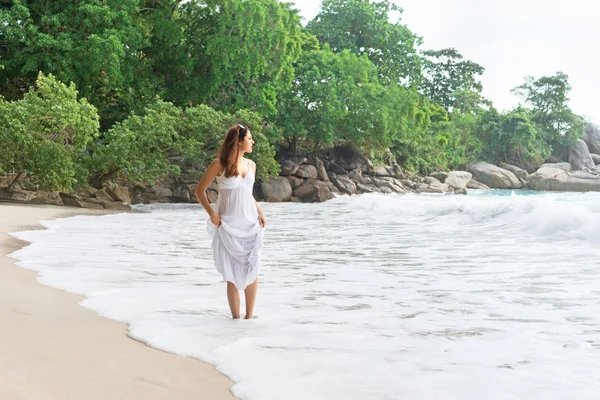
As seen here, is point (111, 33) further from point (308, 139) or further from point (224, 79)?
point (308, 139)

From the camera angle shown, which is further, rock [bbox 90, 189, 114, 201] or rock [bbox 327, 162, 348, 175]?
rock [bbox 327, 162, 348, 175]

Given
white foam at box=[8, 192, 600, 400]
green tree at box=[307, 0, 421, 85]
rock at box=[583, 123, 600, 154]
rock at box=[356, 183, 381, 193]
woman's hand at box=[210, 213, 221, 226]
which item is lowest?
white foam at box=[8, 192, 600, 400]

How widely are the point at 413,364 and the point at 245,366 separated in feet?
3.29

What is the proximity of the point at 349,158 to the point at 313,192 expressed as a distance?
329 inches

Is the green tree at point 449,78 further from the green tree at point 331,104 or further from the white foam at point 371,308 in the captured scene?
the white foam at point 371,308

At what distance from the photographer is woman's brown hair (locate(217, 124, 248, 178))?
5352 mm

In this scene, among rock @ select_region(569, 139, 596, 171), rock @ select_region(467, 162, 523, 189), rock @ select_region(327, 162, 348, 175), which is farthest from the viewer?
rock @ select_region(569, 139, 596, 171)

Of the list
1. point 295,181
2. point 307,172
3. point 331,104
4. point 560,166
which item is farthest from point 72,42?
point 560,166

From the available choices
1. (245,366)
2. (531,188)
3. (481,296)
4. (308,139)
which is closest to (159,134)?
(308,139)

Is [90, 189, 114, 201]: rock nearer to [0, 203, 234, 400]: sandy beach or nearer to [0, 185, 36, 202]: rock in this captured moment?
[0, 185, 36, 202]: rock

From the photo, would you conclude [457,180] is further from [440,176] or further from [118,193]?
[118,193]

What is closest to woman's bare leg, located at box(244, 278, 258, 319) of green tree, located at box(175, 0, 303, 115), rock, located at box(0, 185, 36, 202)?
rock, located at box(0, 185, 36, 202)

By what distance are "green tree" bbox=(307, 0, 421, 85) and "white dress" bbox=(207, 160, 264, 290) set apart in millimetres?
41653

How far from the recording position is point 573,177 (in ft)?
181
